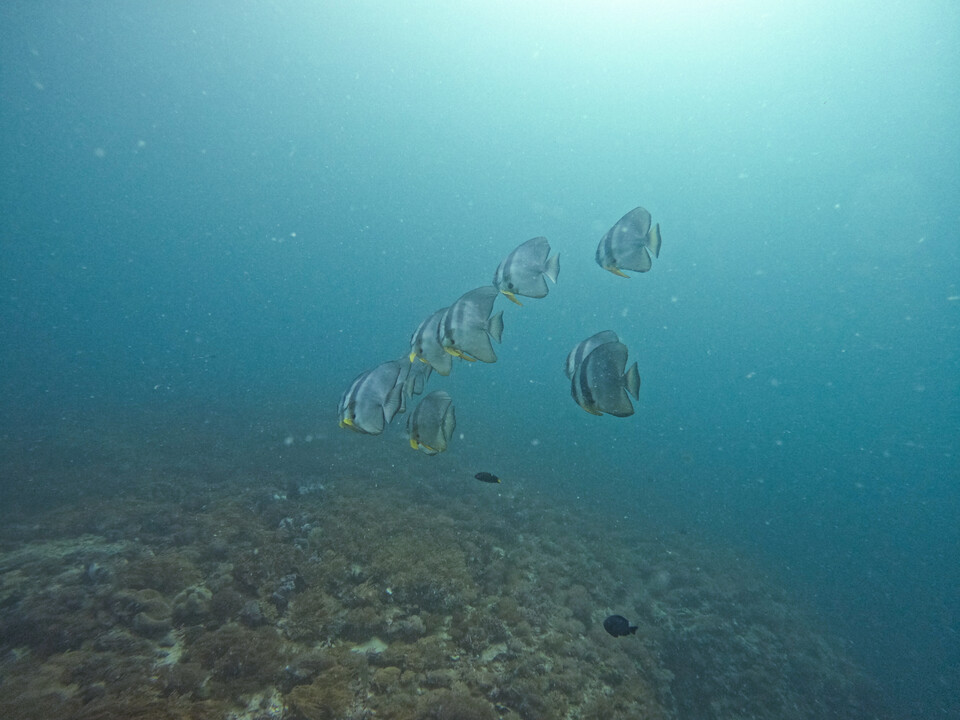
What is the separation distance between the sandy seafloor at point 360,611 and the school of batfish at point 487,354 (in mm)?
2810

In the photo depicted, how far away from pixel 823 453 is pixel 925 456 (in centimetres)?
4341

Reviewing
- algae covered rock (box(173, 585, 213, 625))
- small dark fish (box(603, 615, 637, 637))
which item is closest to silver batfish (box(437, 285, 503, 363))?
small dark fish (box(603, 615, 637, 637))

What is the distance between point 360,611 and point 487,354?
405 cm

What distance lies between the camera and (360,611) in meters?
5.06

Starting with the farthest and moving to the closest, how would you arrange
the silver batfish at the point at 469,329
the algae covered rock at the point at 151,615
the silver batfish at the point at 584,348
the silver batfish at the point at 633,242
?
the algae covered rock at the point at 151,615 < the silver batfish at the point at 633,242 < the silver batfish at the point at 469,329 < the silver batfish at the point at 584,348

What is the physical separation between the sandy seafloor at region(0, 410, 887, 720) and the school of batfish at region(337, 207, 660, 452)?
281 cm

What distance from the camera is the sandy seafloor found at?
392 centimetres

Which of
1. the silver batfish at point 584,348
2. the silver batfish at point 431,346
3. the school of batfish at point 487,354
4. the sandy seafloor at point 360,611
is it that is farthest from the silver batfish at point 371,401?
the sandy seafloor at point 360,611

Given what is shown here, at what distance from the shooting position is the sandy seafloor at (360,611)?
154 inches

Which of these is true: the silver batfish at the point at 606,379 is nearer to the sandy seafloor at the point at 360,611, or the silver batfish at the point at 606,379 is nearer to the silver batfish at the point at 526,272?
the silver batfish at the point at 526,272

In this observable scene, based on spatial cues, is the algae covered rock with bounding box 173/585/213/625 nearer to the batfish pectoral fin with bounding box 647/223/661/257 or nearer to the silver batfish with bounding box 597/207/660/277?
the silver batfish with bounding box 597/207/660/277

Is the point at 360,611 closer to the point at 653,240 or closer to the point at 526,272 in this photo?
the point at 526,272

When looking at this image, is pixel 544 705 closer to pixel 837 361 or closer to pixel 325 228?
pixel 325 228

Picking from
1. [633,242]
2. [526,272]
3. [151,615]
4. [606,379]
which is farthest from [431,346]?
[151,615]
